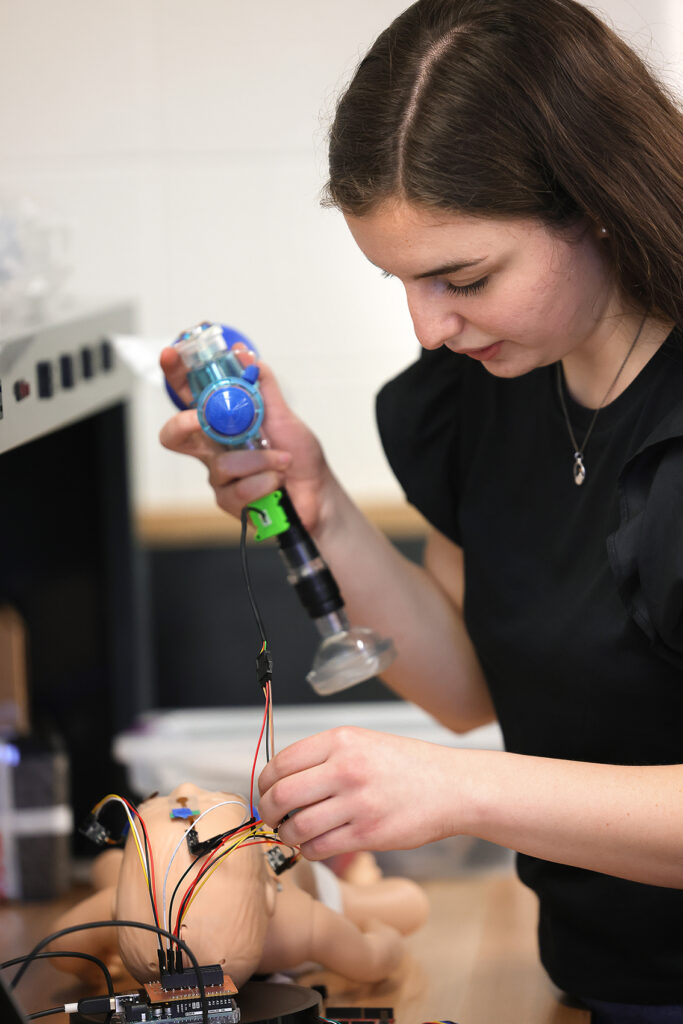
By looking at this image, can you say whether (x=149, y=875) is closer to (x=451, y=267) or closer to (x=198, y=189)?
(x=451, y=267)

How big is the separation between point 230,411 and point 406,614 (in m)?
0.29

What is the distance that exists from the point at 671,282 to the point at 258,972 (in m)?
0.60

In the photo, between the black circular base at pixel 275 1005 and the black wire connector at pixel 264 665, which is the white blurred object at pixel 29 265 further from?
the black circular base at pixel 275 1005

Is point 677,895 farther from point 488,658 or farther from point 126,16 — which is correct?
point 126,16

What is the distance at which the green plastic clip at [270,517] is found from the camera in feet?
3.06

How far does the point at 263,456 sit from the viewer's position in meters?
0.93

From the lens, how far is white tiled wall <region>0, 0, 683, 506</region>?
1.77m

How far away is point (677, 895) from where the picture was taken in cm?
84

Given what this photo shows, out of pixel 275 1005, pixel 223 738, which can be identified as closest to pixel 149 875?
pixel 275 1005

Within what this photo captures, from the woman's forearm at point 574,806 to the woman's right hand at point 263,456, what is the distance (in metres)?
0.34

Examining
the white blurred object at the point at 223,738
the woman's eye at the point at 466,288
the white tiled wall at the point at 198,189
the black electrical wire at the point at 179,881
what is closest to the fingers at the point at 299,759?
the black electrical wire at the point at 179,881

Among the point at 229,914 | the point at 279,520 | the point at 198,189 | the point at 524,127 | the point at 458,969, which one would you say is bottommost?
the point at 458,969

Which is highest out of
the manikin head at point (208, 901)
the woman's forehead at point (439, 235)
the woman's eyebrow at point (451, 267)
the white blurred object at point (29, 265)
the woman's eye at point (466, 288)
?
the white blurred object at point (29, 265)

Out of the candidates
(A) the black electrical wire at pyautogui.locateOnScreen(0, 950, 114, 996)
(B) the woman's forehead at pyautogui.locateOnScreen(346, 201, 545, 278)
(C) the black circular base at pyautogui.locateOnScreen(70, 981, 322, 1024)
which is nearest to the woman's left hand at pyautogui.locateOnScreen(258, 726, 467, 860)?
(C) the black circular base at pyautogui.locateOnScreen(70, 981, 322, 1024)
